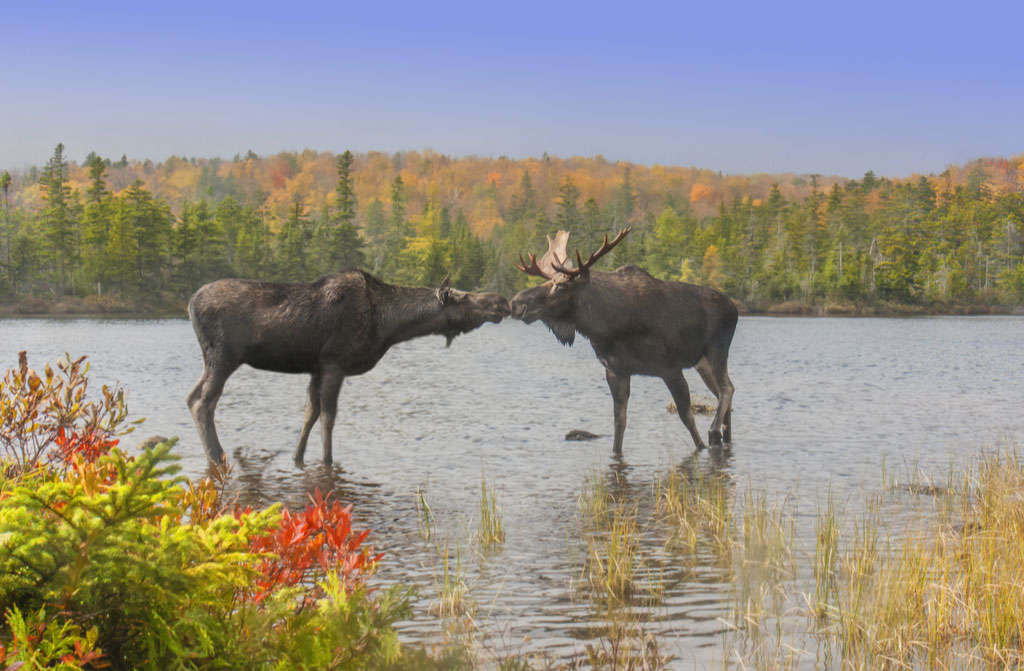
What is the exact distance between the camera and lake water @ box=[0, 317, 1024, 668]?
7.11 metres

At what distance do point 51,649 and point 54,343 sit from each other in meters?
50.7

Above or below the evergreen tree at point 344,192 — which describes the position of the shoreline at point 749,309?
below

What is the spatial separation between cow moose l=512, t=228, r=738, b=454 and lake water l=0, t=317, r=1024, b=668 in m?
1.24

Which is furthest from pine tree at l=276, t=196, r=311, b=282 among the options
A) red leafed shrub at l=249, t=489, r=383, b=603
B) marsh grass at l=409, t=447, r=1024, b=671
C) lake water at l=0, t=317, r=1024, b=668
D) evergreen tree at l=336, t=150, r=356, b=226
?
red leafed shrub at l=249, t=489, r=383, b=603

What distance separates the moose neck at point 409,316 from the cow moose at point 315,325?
1cm

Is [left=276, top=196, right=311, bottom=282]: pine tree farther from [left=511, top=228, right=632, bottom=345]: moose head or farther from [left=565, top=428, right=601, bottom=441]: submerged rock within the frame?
[left=511, top=228, right=632, bottom=345]: moose head

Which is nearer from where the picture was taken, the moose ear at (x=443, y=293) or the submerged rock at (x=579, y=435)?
the moose ear at (x=443, y=293)

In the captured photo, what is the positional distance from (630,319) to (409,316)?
3.12m

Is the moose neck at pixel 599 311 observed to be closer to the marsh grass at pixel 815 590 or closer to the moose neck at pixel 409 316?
the moose neck at pixel 409 316

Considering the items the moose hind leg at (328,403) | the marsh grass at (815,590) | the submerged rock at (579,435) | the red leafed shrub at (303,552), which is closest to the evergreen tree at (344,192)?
the submerged rock at (579,435)

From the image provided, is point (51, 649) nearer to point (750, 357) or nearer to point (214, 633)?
point (214, 633)

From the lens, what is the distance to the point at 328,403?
12.9 meters

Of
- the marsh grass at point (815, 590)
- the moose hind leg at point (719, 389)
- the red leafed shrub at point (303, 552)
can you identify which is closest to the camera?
the red leafed shrub at point (303, 552)

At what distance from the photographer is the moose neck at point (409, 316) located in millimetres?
13117
